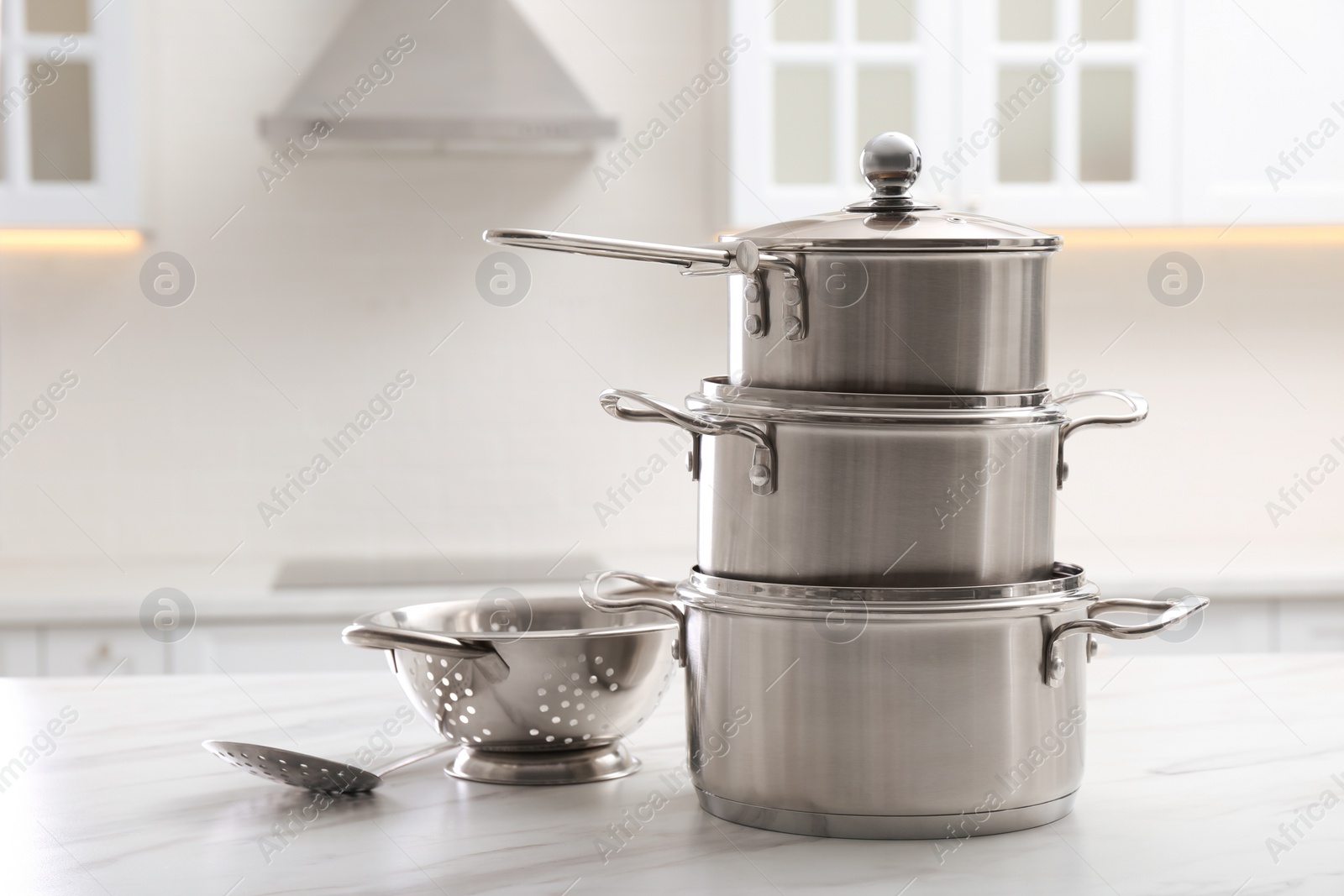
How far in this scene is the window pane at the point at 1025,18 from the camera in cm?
272

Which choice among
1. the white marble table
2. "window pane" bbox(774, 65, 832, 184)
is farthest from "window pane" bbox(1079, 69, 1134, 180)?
the white marble table

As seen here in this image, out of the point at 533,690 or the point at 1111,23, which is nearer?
the point at 533,690

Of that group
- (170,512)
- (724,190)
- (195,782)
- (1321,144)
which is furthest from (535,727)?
(1321,144)

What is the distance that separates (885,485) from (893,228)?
168 millimetres

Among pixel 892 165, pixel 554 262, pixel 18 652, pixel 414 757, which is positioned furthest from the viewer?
pixel 554 262

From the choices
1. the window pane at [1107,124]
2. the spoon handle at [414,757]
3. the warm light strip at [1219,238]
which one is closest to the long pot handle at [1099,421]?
the spoon handle at [414,757]

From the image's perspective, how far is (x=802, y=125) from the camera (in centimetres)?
268

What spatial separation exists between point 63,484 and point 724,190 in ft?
5.15

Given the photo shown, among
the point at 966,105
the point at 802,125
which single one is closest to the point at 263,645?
the point at 802,125

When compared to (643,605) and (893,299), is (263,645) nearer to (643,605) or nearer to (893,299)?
(643,605)

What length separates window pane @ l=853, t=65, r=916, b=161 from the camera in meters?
2.69

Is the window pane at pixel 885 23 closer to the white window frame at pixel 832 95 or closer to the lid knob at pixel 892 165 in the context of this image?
the white window frame at pixel 832 95

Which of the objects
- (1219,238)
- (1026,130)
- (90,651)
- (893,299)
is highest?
(1026,130)

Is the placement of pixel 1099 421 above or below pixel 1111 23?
below
